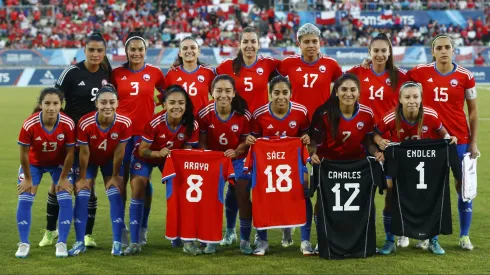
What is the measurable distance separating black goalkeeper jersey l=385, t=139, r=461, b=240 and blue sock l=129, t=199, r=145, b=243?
2.29 metres

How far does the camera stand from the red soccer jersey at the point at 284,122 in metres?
6.57

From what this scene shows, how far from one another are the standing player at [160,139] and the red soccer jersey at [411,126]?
5.62 feet

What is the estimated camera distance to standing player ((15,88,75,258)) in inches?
249

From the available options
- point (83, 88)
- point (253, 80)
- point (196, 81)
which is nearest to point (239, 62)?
point (253, 80)

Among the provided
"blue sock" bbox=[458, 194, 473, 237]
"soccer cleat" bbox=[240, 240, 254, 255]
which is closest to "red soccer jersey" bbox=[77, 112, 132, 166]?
"soccer cleat" bbox=[240, 240, 254, 255]

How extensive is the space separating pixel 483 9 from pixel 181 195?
32863mm

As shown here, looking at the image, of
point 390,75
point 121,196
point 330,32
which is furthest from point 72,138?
point 330,32

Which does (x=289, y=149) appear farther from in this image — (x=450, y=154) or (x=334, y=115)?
(x=450, y=154)

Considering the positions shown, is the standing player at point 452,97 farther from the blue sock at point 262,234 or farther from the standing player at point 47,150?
the standing player at point 47,150

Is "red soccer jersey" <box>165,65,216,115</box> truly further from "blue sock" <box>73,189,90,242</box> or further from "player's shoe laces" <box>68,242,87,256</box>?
"player's shoe laces" <box>68,242,87,256</box>

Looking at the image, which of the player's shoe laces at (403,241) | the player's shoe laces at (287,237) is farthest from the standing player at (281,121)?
the player's shoe laces at (403,241)

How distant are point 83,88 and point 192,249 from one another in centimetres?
189

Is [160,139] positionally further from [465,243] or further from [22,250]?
[465,243]

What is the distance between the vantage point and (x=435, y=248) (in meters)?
6.43
